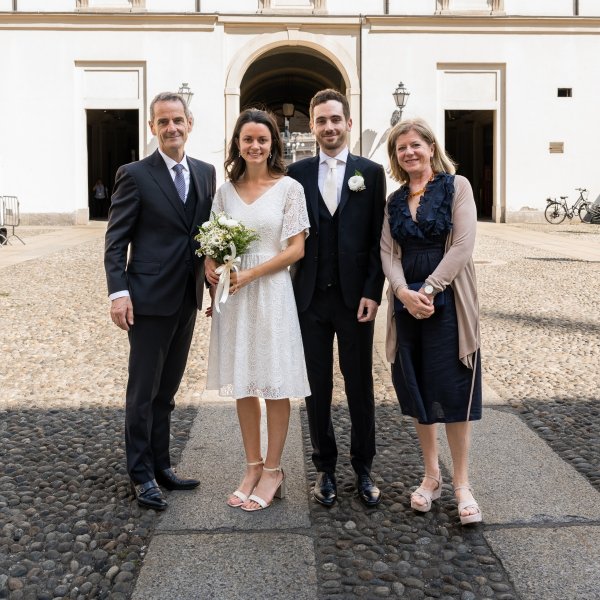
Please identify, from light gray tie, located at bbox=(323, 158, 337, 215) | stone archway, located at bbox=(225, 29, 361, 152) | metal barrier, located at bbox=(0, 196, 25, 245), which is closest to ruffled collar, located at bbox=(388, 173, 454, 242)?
light gray tie, located at bbox=(323, 158, 337, 215)

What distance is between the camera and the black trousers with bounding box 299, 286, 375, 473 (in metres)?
3.58

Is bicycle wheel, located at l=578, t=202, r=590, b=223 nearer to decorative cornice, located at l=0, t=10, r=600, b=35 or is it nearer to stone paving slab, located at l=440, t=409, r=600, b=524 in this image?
decorative cornice, located at l=0, t=10, r=600, b=35

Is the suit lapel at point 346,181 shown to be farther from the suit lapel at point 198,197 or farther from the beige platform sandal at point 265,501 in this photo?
the beige platform sandal at point 265,501

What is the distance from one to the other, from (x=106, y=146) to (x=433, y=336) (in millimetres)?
28603

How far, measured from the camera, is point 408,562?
9.70ft

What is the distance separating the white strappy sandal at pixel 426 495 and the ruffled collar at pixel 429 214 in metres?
1.02

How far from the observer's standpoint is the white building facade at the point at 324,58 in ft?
71.5

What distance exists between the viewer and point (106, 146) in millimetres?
30406

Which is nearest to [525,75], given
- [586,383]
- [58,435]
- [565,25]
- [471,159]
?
[565,25]

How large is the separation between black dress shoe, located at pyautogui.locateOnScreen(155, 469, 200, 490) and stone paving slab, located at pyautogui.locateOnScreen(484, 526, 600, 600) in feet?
4.25

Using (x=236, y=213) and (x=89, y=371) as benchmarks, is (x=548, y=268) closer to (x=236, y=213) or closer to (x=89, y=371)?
Result: (x=89, y=371)

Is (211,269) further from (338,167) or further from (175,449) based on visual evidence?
(175,449)

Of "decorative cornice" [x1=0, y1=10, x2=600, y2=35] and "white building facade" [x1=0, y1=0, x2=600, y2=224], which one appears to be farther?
"white building facade" [x1=0, y1=0, x2=600, y2=224]

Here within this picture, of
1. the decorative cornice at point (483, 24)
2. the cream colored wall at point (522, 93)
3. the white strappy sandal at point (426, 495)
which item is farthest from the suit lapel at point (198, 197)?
the decorative cornice at point (483, 24)
